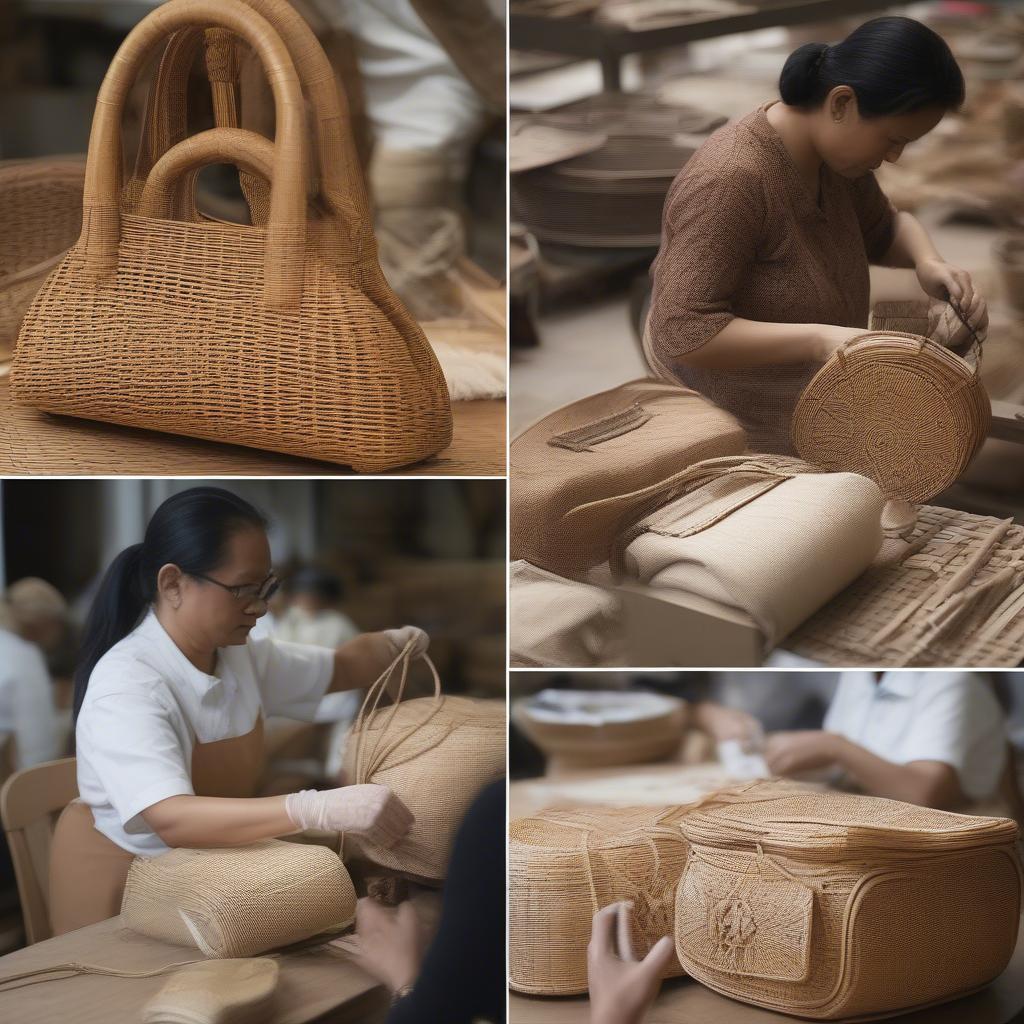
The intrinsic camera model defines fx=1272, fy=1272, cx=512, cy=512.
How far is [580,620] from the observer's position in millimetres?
1167

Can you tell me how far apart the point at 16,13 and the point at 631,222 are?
634 mm

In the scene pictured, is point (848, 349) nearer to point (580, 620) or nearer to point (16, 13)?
point (580, 620)

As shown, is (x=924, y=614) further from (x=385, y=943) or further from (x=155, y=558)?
(x=155, y=558)

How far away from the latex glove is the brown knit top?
466mm

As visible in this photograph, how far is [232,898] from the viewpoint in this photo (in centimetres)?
111

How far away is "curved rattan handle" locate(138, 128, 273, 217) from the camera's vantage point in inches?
42.5

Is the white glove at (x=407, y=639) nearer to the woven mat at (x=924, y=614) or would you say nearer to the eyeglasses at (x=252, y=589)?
the eyeglasses at (x=252, y=589)

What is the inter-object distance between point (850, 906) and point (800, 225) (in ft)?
1.91

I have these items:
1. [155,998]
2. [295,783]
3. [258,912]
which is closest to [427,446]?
[295,783]

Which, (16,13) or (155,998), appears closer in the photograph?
(155,998)

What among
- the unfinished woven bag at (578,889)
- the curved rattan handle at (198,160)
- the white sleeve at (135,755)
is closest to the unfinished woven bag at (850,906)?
the unfinished woven bag at (578,889)

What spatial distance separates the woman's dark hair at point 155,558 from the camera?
1153mm

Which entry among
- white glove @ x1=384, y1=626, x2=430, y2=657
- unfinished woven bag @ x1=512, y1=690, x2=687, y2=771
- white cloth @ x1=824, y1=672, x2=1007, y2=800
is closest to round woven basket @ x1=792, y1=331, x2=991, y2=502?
white cloth @ x1=824, y1=672, x2=1007, y2=800

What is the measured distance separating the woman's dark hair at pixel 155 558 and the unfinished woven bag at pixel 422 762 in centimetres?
20
